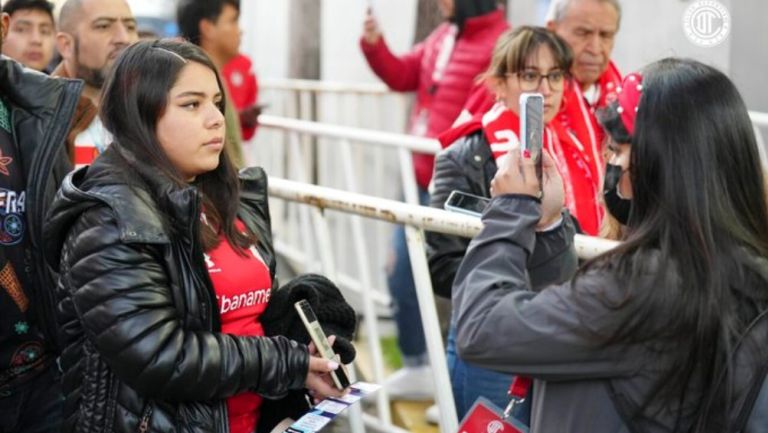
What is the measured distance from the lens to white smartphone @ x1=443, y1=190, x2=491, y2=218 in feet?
11.0

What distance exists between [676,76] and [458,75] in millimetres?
3873

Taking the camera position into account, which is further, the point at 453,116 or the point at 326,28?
the point at 326,28

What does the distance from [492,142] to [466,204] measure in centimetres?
94

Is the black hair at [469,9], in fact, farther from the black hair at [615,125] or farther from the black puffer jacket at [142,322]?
the black hair at [615,125]

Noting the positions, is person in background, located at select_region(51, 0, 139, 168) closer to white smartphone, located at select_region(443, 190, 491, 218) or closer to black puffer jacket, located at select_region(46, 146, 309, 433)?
black puffer jacket, located at select_region(46, 146, 309, 433)

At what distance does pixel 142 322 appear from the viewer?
2979 millimetres

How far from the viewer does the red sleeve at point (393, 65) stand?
714cm

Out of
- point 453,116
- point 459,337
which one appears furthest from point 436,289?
point 453,116

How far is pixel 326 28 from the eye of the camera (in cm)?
978

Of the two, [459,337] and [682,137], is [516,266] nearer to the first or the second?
[459,337]

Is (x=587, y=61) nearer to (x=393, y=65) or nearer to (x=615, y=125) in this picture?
(x=393, y=65)

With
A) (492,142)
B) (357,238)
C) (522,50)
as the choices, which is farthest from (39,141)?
(357,238)

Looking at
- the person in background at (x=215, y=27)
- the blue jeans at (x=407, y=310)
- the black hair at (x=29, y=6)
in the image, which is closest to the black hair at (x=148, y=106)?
the black hair at (x=29, y=6)

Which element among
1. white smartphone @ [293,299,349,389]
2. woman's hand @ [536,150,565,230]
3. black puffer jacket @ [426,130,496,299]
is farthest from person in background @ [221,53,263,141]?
woman's hand @ [536,150,565,230]
